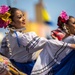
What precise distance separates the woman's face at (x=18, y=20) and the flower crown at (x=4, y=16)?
0.08m

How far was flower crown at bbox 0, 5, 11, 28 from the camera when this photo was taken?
5230 mm

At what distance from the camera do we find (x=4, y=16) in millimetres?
Result: 5246

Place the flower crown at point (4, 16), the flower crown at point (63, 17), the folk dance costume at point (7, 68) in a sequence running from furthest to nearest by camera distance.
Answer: the flower crown at point (63, 17), the flower crown at point (4, 16), the folk dance costume at point (7, 68)

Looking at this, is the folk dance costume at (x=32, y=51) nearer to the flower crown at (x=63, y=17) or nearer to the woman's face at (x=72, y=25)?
the woman's face at (x=72, y=25)

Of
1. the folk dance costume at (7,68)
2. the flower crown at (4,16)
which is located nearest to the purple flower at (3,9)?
the flower crown at (4,16)

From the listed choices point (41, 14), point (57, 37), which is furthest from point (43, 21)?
point (57, 37)

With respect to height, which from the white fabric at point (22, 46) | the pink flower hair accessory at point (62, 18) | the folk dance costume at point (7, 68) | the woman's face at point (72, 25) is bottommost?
the folk dance costume at point (7, 68)

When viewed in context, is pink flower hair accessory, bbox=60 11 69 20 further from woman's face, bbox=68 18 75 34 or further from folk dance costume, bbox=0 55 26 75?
folk dance costume, bbox=0 55 26 75

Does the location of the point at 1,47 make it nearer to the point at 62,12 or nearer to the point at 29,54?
the point at 29,54

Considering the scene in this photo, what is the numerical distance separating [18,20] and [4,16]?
0.59 ft

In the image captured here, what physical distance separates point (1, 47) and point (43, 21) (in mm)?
28065

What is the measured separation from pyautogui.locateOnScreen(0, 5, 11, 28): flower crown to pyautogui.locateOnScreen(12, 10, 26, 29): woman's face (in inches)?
3.0

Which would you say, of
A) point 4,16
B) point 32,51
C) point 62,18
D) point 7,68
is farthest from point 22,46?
point 62,18

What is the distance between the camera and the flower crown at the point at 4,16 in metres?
5.23
